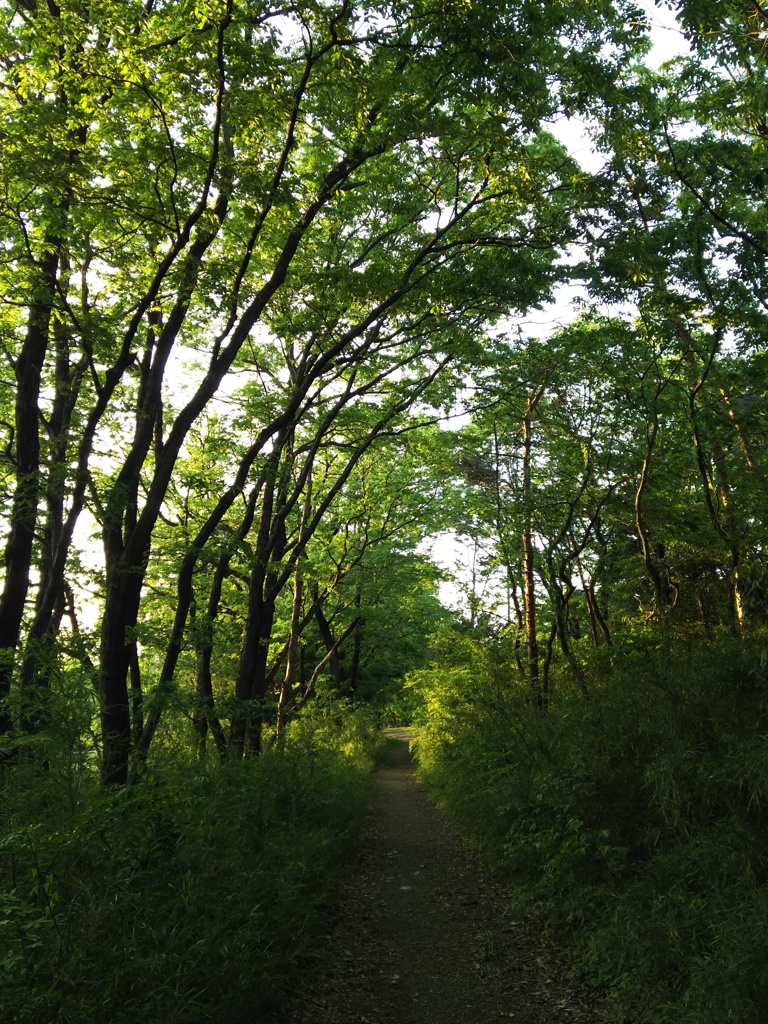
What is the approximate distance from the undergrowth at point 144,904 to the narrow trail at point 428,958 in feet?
1.26

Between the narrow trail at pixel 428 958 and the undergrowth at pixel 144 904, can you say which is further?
the narrow trail at pixel 428 958

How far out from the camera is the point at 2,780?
471 centimetres

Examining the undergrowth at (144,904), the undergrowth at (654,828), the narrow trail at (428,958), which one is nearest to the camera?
the undergrowth at (144,904)

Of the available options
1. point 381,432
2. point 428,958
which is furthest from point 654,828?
point 381,432

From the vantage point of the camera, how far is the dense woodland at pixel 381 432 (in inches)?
164

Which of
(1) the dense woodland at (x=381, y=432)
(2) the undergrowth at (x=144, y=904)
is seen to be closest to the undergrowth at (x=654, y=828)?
Answer: (1) the dense woodland at (x=381, y=432)

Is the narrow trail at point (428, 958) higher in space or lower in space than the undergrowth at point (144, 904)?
lower

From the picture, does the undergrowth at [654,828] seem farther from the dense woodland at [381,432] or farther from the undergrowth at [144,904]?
the undergrowth at [144,904]

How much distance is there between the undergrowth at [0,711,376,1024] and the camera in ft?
9.80

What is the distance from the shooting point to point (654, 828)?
539 cm

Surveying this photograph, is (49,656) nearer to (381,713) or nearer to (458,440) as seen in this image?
(458,440)

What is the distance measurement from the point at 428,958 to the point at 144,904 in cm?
295

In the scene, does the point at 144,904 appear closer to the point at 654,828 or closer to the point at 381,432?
the point at 654,828

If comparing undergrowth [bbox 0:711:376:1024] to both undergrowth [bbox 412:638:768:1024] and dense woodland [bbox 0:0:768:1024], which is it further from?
undergrowth [bbox 412:638:768:1024]
